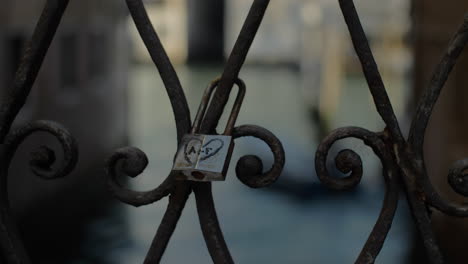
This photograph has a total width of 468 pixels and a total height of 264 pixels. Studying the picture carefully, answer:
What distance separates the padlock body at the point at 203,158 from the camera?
1.02 m

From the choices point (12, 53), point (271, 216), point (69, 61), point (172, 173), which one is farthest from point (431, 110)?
point (69, 61)

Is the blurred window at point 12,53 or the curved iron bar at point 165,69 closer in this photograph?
the curved iron bar at point 165,69

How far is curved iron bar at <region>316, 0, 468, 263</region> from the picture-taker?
102cm

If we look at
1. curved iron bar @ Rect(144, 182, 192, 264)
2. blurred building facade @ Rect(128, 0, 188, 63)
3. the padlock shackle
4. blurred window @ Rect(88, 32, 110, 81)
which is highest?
blurred building facade @ Rect(128, 0, 188, 63)

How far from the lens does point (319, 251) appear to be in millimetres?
7012

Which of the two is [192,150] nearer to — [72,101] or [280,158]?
[280,158]

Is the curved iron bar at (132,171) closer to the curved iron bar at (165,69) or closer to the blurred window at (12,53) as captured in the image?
the curved iron bar at (165,69)

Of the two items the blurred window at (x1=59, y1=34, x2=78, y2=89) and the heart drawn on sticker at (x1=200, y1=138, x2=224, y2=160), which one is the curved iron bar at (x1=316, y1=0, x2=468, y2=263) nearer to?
the heart drawn on sticker at (x1=200, y1=138, x2=224, y2=160)

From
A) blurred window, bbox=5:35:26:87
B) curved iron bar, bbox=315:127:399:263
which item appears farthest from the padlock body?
blurred window, bbox=5:35:26:87

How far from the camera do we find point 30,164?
109cm

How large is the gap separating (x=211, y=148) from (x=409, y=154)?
0.71ft

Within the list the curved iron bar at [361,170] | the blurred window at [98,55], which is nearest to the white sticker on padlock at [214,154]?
the curved iron bar at [361,170]

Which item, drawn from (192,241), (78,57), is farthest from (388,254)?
(78,57)

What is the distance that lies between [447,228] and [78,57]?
188 inches
